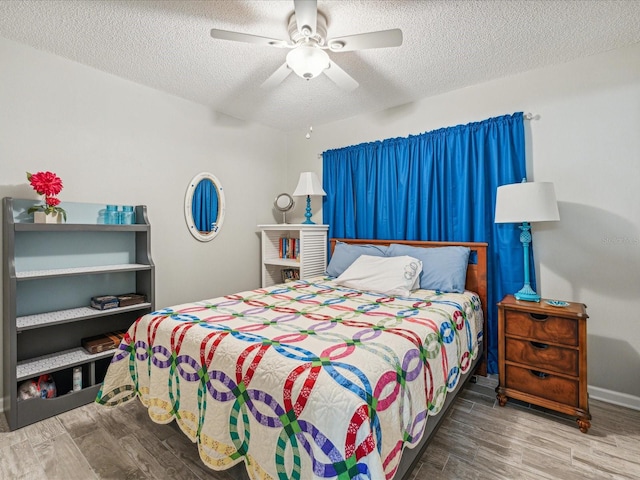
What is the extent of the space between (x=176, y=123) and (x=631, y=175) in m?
3.63

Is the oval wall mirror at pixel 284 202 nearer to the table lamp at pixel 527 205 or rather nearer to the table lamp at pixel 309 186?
the table lamp at pixel 309 186

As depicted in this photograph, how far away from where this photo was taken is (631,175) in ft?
7.06

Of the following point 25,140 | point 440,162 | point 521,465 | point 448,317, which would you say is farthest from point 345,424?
point 25,140

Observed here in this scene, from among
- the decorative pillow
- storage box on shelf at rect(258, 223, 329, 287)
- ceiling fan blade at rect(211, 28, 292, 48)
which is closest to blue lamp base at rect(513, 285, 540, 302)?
the decorative pillow

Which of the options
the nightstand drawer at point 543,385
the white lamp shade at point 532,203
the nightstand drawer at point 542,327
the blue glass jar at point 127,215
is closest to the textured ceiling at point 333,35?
the white lamp shade at point 532,203

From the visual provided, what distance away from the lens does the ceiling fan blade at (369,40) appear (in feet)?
5.33

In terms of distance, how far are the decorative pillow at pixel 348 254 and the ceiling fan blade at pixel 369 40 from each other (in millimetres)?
1708

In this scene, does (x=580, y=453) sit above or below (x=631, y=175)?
below

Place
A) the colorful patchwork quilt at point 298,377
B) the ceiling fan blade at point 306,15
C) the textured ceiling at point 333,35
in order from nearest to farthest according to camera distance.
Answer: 1. the colorful patchwork quilt at point 298,377
2. the ceiling fan blade at point 306,15
3. the textured ceiling at point 333,35

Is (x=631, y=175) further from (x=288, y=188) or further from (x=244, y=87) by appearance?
(x=288, y=188)

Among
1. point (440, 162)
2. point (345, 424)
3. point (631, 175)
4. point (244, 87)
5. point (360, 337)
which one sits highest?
point (244, 87)

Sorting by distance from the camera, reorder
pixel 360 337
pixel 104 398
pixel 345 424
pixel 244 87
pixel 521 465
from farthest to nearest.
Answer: pixel 244 87
pixel 104 398
pixel 521 465
pixel 360 337
pixel 345 424

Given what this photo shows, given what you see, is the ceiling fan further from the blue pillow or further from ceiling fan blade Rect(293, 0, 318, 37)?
the blue pillow

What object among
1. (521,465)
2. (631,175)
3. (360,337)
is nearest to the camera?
(360,337)
